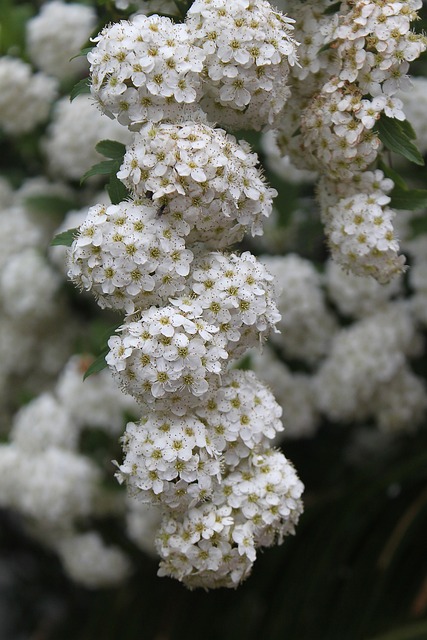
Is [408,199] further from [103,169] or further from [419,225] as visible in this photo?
[419,225]

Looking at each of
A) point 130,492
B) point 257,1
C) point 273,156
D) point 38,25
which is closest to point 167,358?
point 130,492

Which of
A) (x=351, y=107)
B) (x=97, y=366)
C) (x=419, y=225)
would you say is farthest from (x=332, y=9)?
(x=419, y=225)

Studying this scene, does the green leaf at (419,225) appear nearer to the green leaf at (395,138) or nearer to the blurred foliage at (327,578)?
the blurred foliage at (327,578)

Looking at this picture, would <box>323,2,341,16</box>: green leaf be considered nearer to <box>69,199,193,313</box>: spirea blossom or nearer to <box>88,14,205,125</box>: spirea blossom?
<box>88,14,205,125</box>: spirea blossom

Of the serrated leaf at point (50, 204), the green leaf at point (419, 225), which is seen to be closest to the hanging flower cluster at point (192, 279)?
the green leaf at point (419, 225)

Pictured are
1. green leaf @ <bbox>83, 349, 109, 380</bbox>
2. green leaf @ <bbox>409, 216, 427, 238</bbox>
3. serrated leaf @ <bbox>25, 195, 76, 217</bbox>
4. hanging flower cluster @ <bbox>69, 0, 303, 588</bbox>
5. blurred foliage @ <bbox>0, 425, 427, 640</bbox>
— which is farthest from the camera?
serrated leaf @ <bbox>25, 195, 76, 217</bbox>

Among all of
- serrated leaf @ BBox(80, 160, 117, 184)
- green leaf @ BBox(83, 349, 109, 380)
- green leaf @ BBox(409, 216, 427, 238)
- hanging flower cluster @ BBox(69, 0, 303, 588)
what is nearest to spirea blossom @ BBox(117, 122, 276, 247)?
hanging flower cluster @ BBox(69, 0, 303, 588)
